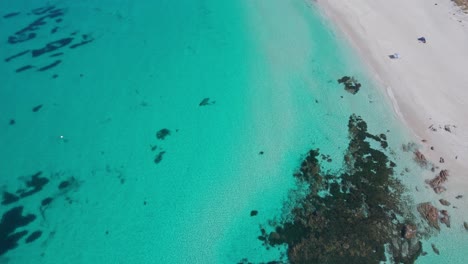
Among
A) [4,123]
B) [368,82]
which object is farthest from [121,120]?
[368,82]

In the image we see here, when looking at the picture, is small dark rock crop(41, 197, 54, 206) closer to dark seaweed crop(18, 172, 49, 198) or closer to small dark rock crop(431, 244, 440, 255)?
dark seaweed crop(18, 172, 49, 198)

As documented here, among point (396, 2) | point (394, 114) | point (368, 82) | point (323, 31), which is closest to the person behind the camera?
point (394, 114)

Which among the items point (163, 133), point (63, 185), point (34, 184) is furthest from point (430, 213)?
point (34, 184)

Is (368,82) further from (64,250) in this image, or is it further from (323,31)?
(64,250)

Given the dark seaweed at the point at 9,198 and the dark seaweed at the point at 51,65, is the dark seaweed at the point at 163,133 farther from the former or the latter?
the dark seaweed at the point at 51,65

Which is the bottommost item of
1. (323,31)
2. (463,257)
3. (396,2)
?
(463,257)

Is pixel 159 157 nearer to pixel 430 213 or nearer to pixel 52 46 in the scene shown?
pixel 52 46

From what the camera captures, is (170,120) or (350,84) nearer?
(170,120)
